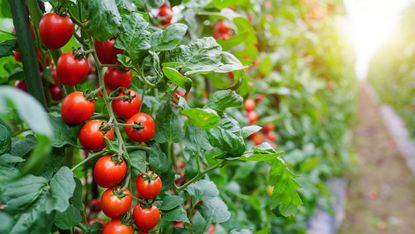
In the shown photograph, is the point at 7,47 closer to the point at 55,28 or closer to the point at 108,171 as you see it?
the point at 55,28

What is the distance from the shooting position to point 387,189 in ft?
16.4

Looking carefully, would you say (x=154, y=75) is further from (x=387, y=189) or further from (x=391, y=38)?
(x=391, y=38)

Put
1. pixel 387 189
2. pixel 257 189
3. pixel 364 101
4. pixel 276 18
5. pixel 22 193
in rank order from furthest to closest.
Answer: pixel 364 101 → pixel 387 189 → pixel 276 18 → pixel 257 189 → pixel 22 193

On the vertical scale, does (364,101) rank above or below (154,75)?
below

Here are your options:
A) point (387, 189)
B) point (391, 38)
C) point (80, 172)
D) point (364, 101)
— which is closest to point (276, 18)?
point (80, 172)

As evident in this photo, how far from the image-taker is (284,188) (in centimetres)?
72

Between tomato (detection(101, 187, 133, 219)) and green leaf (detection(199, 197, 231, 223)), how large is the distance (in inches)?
9.0

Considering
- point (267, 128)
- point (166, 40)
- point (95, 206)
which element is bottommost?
point (267, 128)

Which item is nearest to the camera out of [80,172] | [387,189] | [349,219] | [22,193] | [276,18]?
[22,193]

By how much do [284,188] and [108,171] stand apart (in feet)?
1.03

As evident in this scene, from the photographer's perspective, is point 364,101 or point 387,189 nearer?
point 387,189

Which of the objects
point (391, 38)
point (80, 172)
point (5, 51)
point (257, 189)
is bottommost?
point (391, 38)

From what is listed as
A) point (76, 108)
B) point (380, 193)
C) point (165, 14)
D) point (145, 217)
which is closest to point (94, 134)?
point (76, 108)

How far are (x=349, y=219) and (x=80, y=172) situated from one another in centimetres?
376
